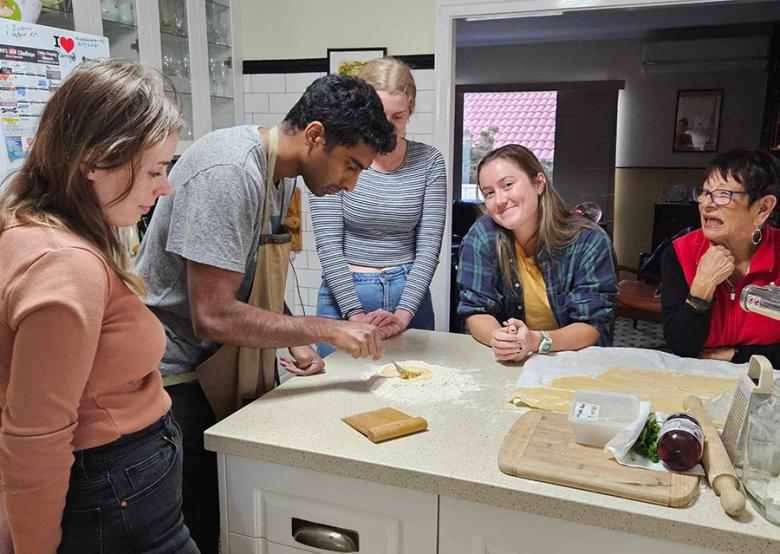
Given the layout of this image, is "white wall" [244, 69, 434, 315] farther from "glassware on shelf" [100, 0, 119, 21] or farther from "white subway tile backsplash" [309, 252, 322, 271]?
"glassware on shelf" [100, 0, 119, 21]

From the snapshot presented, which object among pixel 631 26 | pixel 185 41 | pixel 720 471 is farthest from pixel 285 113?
pixel 631 26

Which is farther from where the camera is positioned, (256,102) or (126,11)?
(256,102)

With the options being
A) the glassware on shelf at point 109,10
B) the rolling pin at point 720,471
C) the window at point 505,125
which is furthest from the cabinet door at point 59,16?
the window at point 505,125

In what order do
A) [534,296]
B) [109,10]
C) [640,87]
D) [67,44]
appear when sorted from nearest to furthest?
[534,296] < [67,44] < [109,10] < [640,87]

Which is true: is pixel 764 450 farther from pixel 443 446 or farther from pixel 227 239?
pixel 227 239

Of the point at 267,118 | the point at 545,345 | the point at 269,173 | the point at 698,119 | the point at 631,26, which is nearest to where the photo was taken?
the point at 269,173

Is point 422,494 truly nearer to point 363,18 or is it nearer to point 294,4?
point 363,18

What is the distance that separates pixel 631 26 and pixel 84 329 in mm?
6293

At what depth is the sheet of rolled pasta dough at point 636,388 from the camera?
4.17 ft

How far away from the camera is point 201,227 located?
3.78 ft

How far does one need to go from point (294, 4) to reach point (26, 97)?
1547 mm

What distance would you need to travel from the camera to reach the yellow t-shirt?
1759mm

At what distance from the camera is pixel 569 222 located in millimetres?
1773

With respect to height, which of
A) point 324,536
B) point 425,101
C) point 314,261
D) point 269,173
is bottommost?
point 324,536
